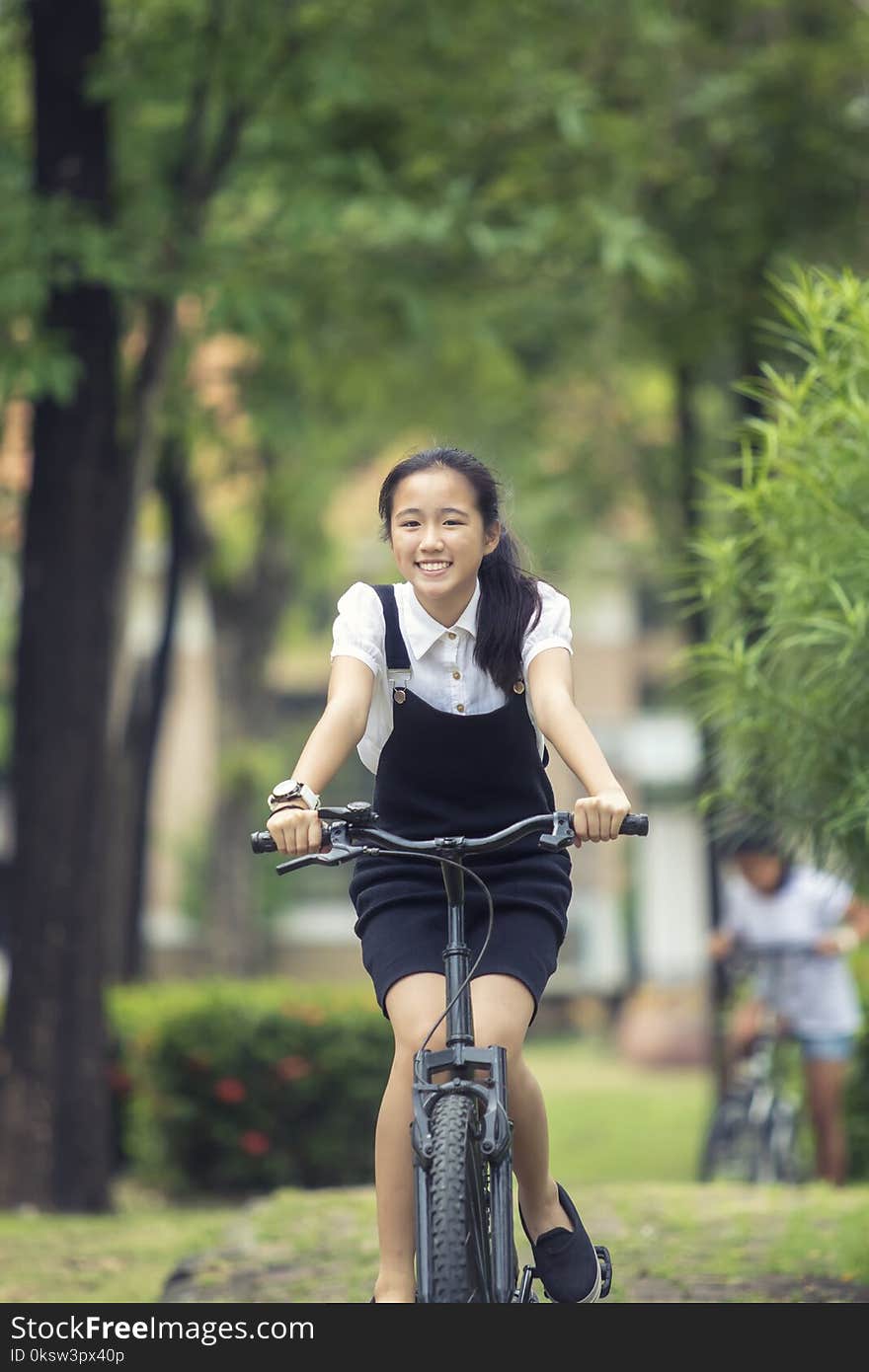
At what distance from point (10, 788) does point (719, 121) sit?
5.93 m

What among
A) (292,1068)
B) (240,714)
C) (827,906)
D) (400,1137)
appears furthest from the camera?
(240,714)

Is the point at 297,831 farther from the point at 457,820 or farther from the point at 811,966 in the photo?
the point at 811,966

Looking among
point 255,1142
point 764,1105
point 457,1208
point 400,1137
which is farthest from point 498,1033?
point 255,1142

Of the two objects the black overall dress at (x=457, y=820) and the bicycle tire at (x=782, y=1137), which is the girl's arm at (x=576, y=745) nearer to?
the black overall dress at (x=457, y=820)

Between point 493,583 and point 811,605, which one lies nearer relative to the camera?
point 493,583

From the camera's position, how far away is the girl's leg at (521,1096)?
4000 mm

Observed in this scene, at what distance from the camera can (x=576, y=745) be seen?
410 cm

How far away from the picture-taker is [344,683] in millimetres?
4188

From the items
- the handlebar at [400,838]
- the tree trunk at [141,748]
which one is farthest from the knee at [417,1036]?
the tree trunk at [141,748]

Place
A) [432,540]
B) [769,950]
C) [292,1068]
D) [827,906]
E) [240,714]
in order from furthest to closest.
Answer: [240,714] → [292,1068] → [769,950] → [827,906] → [432,540]

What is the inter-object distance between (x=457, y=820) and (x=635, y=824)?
532 millimetres

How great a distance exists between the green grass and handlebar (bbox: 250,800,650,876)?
1989 millimetres

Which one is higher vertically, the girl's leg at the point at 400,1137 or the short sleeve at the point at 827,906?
the short sleeve at the point at 827,906

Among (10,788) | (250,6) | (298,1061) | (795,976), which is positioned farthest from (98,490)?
(795,976)
